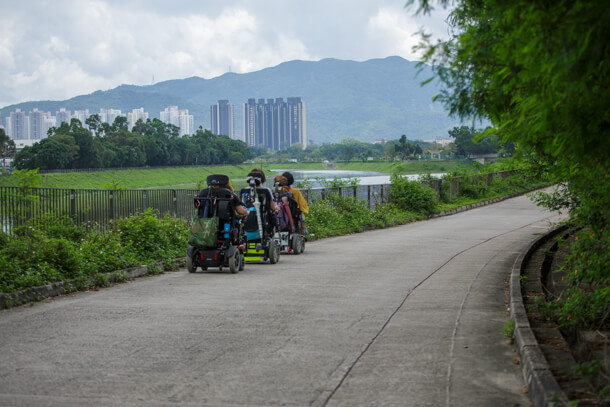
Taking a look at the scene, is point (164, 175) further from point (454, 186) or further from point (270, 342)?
point (270, 342)

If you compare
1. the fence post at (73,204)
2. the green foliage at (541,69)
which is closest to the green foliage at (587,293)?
the green foliage at (541,69)

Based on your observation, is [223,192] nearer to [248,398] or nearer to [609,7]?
[248,398]

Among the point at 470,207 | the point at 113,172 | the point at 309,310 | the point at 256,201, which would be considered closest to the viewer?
the point at 309,310

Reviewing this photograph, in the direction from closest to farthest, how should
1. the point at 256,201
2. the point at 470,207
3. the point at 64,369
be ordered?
the point at 64,369, the point at 256,201, the point at 470,207

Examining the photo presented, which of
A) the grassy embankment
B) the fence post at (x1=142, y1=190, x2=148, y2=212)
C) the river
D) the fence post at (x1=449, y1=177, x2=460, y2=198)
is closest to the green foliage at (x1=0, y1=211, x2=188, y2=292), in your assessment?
the grassy embankment

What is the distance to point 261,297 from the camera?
1072cm

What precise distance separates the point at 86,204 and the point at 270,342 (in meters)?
10.3

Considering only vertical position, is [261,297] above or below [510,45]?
below

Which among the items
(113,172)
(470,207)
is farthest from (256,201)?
(113,172)

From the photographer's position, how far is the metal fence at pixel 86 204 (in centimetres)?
1412

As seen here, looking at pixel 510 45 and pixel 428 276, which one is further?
pixel 428 276

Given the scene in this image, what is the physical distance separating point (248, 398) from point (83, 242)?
914 centimetres

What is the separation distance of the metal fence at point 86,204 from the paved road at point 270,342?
304 centimetres

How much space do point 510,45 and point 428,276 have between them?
8927 mm
